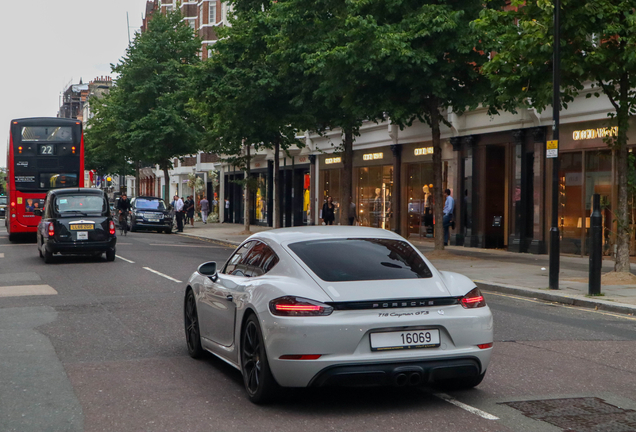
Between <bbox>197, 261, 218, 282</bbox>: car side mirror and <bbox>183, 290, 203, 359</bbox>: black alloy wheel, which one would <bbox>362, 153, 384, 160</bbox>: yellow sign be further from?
<bbox>197, 261, 218, 282</bbox>: car side mirror

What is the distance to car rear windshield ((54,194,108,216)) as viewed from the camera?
2067cm

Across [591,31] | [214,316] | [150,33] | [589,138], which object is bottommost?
[214,316]

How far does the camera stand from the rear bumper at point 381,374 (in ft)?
18.4

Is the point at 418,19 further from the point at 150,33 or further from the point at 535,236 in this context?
the point at 150,33

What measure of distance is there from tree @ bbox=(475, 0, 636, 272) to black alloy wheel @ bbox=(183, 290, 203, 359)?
9.44 meters

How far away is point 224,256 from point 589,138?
34.2ft

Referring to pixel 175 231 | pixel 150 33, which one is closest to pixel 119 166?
pixel 150 33

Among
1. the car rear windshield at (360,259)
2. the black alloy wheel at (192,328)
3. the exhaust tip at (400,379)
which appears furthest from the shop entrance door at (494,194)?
the exhaust tip at (400,379)

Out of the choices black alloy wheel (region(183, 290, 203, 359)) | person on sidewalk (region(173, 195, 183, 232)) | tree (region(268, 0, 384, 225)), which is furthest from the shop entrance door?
person on sidewalk (region(173, 195, 183, 232))

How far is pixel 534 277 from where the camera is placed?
1670 centimetres

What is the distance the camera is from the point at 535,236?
24.2 meters

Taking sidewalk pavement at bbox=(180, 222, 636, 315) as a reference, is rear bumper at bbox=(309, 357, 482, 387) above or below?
above

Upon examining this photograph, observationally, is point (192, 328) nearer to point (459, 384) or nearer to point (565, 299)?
point (459, 384)

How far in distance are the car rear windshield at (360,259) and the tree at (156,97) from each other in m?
42.0
